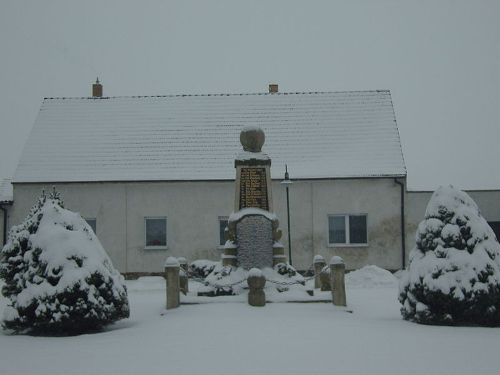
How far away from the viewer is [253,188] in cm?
1759

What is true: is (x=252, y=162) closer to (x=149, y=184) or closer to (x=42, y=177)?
(x=149, y=184)

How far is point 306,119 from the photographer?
95.3 ft

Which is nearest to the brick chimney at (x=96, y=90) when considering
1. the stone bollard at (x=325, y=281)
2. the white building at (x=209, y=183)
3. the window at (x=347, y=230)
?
the white building at (x=209, y=183)

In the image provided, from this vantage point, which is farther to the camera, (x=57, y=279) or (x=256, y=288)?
(x=256, y=288)

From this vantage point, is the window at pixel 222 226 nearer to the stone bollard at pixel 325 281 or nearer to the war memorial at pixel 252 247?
the war memorial at pixel 252 247

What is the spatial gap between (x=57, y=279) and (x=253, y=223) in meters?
6.84

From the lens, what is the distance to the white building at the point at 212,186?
26.0m

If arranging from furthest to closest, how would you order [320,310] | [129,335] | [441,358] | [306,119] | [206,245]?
[306,119]
[206,245]
[320,310]
[129,335]
[441,358]

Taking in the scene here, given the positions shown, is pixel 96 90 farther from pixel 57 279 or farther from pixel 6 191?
pixel 57 279

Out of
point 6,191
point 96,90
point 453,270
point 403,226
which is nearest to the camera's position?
point 453,270

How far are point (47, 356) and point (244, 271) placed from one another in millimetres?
8112

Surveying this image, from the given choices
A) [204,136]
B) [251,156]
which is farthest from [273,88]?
[251,156]

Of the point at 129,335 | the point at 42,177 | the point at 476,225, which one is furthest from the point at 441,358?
the point at 42,177

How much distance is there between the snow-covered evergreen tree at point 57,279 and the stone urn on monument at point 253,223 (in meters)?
5.31
